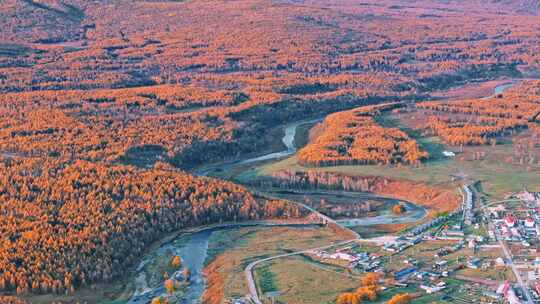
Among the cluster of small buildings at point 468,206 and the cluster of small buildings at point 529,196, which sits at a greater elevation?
the cluster of small buildings at point 529,196

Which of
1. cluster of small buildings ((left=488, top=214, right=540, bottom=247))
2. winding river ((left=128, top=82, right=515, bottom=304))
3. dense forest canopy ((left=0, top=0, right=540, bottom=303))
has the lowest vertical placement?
winding river ((left=128, top=82, right=515, bottom=304))

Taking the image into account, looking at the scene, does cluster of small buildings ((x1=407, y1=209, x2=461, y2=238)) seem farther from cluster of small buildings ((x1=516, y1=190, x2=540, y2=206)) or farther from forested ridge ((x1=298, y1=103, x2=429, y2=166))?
forested ridge ((x1=298, y1=103, x2=429, y2=166))

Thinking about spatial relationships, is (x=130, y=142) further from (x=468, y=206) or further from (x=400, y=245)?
(x=400, y=245)

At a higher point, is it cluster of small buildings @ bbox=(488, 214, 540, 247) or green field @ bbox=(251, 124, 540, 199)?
cluster of small buildings @ bbox=(488, 214, 540, 247)

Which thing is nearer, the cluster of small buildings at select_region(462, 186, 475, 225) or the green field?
the cluster of small buildings at select_region(462, 186, 475, 225)

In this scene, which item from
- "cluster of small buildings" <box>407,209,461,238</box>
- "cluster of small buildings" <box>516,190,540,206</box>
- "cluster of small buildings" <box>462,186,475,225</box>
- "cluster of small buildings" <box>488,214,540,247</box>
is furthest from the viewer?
"cluster of small buildings" <box>516,190,540,206</box>

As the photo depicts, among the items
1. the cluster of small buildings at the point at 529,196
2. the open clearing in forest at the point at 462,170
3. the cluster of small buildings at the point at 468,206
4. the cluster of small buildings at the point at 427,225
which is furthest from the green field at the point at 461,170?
the cluster of small buildings at the point at 427,225

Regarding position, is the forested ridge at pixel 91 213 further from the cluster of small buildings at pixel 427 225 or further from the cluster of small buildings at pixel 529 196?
the cluster of small buildings at pixel 529 196

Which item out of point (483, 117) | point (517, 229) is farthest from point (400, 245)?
point (483, 117)

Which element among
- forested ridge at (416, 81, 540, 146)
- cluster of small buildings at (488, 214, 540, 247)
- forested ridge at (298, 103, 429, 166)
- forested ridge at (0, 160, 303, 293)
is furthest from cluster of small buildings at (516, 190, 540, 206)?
forested ridge at (416, 81, 540, 146)

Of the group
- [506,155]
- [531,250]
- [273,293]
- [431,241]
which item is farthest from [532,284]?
[506,155]

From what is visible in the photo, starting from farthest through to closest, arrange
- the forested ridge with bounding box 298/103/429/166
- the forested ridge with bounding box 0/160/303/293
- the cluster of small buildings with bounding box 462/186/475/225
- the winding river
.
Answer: the forested ridge with bounding box 298/103/429/166
the cluster of small buildings with bounding box 462/186/475/225
the forested ridge with bounding box 0/160/303/293
the winding river

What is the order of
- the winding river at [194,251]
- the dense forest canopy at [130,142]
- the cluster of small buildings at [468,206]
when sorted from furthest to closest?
the cluster of small buildings at [468,206], the dense forest canopy at [130,142], the winding river at [194,251]
